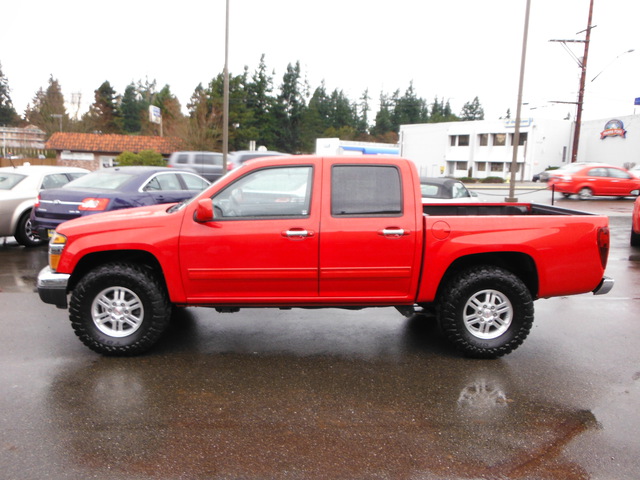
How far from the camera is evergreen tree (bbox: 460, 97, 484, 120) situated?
121 metres

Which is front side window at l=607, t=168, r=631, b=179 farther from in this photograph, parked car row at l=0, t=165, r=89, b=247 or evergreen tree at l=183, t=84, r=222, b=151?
evergreen tree at l=183, t=84, r=222, b=151

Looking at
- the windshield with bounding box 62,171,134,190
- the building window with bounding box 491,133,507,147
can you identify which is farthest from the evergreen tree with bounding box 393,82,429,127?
the windshield with bounding box 62,171,134,190

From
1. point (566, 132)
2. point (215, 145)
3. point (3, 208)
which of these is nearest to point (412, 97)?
point (566, 132)

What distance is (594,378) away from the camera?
185 inches

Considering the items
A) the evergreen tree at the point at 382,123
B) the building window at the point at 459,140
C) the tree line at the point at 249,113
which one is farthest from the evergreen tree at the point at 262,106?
the evergreen tree at the point at 382,123

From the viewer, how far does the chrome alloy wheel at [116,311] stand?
4969 mm

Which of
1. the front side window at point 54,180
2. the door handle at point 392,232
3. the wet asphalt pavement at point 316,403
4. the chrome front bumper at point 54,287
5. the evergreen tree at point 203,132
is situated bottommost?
the wet asphalt pavement at point 316,403

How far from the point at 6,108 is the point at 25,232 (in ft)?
353

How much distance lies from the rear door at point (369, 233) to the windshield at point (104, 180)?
6.08 m

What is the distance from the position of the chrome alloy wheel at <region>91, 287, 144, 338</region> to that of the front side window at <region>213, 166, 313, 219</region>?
1113 millimetres

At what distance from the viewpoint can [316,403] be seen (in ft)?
13.6

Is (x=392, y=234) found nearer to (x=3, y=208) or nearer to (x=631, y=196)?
(x=3, y=208)

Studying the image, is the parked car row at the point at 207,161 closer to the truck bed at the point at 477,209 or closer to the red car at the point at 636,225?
the red car at the point at 636,225

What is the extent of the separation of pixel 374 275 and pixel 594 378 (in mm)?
2039
